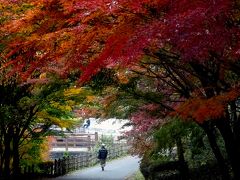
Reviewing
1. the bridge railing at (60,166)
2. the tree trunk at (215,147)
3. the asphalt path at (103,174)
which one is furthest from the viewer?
the bridge railing at (60,166)

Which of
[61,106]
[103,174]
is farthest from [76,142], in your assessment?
[61,106]

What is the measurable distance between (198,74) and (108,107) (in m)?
4.43

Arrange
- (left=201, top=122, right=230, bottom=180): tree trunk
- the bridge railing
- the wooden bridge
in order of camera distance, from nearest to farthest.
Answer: (left=201, top=122, right=230, bottom=180): tree trunk < the bridge railing < the wooden bridge

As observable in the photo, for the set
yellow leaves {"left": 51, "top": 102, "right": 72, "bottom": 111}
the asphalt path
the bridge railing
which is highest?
yellow leaves {"left": 51, "top": 102, "right": 72, "bottom": 111}

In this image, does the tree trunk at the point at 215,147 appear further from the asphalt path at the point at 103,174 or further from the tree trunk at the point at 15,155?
the asphalt path at the point at 103,174

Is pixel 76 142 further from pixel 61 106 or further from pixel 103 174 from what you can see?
pixel 61 106

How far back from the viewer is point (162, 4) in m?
5.80

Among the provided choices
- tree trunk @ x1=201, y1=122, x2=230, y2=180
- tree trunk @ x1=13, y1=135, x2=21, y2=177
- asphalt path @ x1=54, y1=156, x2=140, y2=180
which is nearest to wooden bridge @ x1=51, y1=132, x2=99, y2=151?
asphalt path @ x1=54, y1=156, x2=140, y2=180

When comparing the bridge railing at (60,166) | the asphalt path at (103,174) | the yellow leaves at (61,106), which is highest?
the yellow leaves at (61,106)

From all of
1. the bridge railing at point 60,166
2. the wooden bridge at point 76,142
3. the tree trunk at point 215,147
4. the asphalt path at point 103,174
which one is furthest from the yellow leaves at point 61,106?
the wooden bridge at point 76,142

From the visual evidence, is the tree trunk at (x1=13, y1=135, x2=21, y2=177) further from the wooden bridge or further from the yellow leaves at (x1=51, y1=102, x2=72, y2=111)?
the wooden bridge

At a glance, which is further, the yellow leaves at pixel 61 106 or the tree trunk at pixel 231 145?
the yellow leaves at pixel 61 106

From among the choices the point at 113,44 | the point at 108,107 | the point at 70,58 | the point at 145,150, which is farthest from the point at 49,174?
the point at 113,44

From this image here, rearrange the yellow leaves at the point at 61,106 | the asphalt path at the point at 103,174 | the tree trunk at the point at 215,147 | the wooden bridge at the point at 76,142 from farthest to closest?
the wooden bridge at the point at 76,142 → the asphalt path at the point at 103,174 → the yellow leaves at the point at 61,106 → the tree trunk at the point at 215,147
